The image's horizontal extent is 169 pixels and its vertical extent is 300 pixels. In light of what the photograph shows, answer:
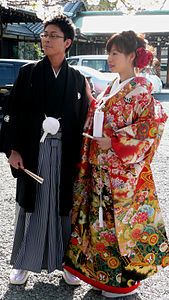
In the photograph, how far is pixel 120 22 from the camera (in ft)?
67.0

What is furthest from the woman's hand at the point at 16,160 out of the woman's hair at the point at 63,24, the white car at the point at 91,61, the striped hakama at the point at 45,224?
the white car at the point at 91,61

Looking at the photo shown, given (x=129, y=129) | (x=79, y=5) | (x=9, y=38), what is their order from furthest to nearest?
(x=79, y=5), (x=9, y=38), (x=129, y=129)

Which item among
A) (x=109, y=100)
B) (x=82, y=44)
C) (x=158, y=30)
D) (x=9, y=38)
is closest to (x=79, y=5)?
(x=82, y=44)

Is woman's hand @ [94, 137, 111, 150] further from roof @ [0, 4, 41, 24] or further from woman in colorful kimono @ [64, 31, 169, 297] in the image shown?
roof @ [0, 4, 41, 24]

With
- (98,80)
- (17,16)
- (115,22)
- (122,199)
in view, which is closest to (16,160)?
(122,199)

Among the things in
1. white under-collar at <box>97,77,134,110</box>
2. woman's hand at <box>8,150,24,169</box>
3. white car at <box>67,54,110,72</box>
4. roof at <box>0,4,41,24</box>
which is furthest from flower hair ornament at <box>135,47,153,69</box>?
white car at <box>67,54,110,72</box>

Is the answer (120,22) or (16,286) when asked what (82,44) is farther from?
(16,286)

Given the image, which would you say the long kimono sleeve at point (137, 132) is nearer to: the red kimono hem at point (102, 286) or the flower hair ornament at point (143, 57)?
the flower hair ornament at point (143, 57)

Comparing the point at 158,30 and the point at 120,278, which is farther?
the point at 158,30

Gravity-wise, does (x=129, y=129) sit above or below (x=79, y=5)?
below

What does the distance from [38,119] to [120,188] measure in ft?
2.15

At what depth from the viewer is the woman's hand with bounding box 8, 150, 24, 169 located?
2516 millimetres

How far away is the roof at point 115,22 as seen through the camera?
62.6ft

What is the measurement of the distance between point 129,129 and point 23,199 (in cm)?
81
